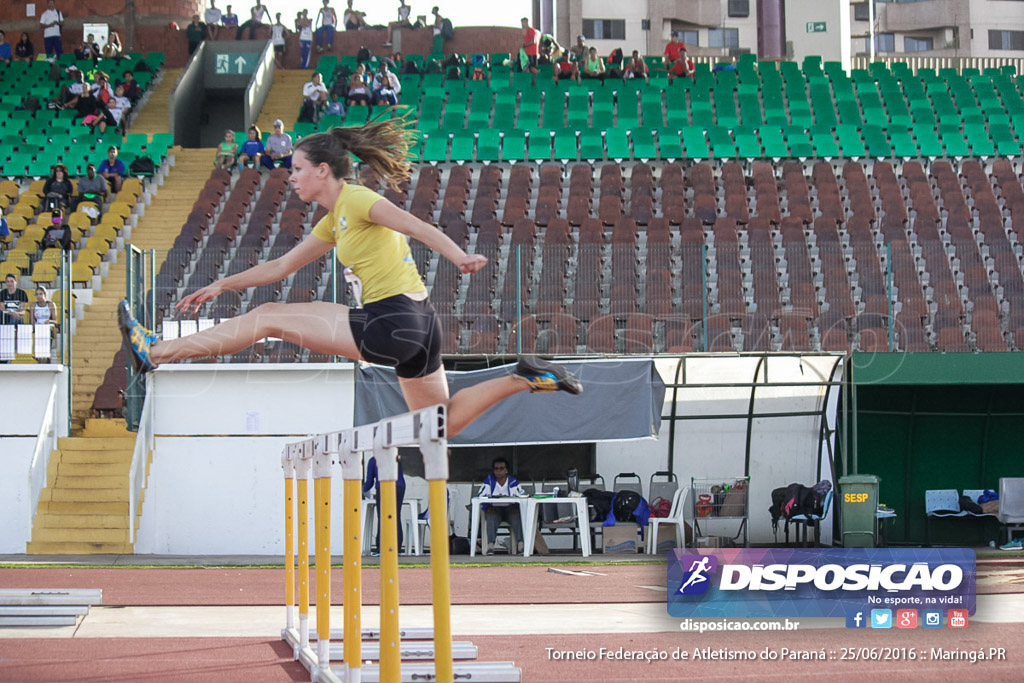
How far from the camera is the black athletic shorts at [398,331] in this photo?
543 cm

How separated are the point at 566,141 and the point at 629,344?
11.3 meters

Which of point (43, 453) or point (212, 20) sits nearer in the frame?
point (43, 453)

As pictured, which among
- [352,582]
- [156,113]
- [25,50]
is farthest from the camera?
[25,50]

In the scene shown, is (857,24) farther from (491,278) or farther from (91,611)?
(91,611)

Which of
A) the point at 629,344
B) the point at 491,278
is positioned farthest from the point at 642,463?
the point at 491,278

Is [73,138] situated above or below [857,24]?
below

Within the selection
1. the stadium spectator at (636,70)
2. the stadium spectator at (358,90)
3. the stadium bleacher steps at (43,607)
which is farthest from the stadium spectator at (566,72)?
the stadium bleacher steps at (43,607)

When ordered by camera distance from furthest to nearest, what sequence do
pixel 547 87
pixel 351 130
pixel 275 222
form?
pixel 547 87 → pixel 275 222 → pixel 351 130

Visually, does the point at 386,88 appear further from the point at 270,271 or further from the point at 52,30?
the point at 270,271

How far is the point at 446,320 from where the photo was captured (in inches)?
650

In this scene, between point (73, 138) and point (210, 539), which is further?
point (73, 138)

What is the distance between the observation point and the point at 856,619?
8023mm

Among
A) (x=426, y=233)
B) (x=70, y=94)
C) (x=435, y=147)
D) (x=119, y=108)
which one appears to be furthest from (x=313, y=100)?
(x=426, y=233)

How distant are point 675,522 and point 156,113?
20417 millimetres
